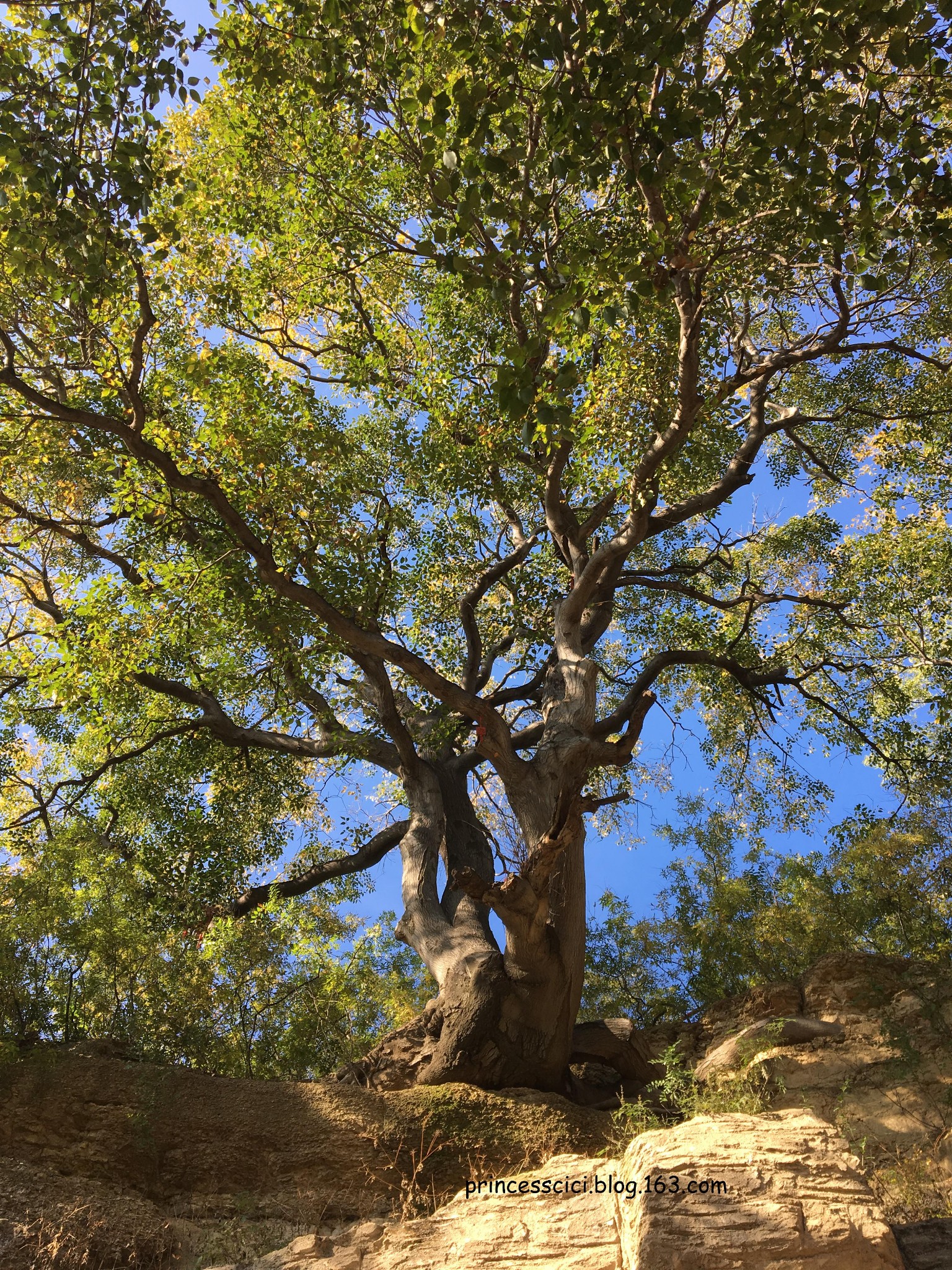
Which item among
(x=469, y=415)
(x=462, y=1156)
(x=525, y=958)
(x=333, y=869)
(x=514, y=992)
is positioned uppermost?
(x=469, y=415)

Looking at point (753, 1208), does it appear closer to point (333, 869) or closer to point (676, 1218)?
point (676, 1218)

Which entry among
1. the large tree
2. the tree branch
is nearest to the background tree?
the large tree

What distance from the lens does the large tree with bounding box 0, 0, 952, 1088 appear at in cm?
565

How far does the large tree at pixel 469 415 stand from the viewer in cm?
565

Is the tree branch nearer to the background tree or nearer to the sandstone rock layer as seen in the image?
the background tree

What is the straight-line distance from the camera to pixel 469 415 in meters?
11.2

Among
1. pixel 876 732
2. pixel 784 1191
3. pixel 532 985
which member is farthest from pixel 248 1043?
pixel 876 732

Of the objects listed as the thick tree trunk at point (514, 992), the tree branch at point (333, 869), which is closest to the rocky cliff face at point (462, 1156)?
the thick tree trunk at point (514, 992)

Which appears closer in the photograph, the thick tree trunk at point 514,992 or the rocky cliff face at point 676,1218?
the rocky cliff face at point 676,1218

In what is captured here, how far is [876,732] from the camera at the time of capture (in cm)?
1162

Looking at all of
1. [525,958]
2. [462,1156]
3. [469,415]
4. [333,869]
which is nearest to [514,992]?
[525,958]

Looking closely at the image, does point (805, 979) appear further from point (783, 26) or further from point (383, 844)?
point (783, 26)

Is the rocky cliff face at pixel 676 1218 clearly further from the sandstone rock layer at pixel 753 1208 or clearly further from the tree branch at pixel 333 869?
the tree branch at pixel 333 869

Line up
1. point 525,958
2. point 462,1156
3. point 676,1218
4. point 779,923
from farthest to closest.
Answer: point 779,923, point 525,958, point 462,1156, point 676,1218
